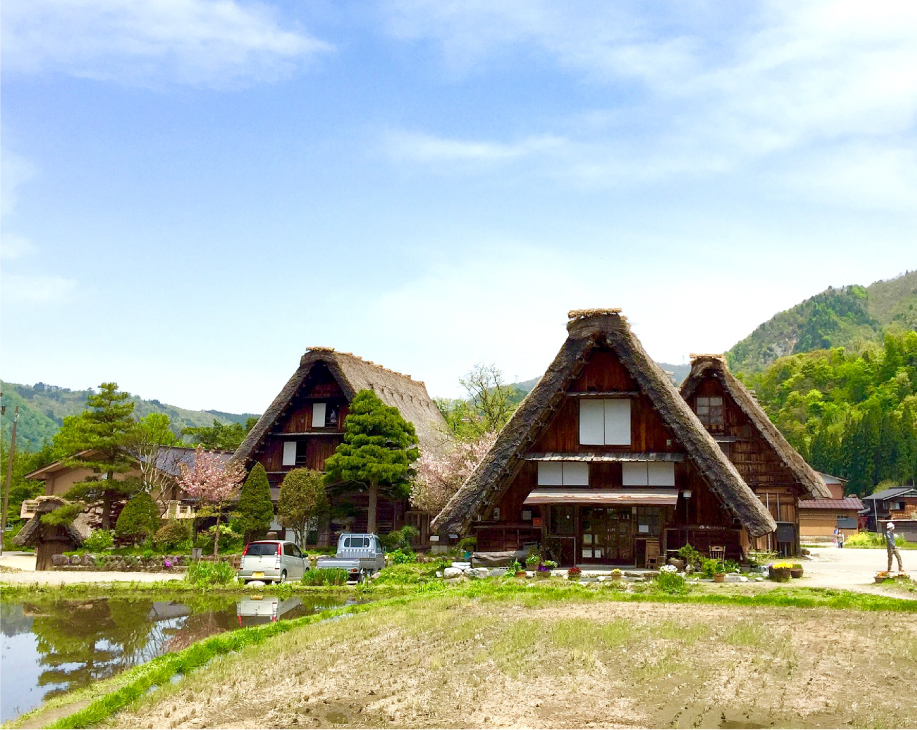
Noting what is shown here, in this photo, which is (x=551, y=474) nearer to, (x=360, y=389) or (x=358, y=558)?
(x=358, y=558)

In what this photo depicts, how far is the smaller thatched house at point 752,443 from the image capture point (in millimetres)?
36688

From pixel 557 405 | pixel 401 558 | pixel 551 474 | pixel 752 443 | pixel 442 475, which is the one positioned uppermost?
pixel 557 405

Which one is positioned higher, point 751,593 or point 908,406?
point 908,406

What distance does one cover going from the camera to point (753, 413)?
120 feet

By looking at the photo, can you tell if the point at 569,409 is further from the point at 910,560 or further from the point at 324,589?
the point at 910,560

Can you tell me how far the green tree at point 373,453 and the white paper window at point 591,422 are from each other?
976 centimetres

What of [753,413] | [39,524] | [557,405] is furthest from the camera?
[753,413]

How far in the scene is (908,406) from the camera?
103062mm

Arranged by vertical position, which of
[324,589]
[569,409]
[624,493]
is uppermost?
[569,409]

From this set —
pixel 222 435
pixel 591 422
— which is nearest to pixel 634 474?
pixel 591 422

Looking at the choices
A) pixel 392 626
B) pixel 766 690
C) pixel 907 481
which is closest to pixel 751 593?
pixel 392 626

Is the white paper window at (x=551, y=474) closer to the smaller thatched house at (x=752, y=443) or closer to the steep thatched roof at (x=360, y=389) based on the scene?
the smaller thatched house at (x=752, y=443)

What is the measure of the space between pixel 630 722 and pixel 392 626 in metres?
7.47

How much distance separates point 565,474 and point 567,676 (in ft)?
60.6
